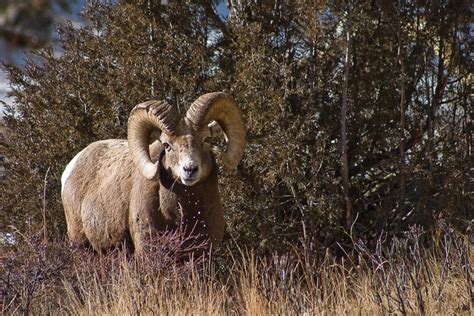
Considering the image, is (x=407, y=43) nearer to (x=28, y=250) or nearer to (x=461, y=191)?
(x=461, y=191)

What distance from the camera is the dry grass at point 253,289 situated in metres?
4.32

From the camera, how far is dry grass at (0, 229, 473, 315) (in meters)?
4.32

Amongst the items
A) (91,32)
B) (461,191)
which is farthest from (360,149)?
(91,32)

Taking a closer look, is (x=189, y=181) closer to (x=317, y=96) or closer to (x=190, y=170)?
(x=190, y=170)

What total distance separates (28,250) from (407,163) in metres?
5.72

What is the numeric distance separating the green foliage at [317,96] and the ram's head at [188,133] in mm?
1547

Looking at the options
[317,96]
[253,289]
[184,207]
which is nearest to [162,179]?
[184,207]

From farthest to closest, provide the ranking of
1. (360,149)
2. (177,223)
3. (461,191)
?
(360,149)
(461,191)
(177,223)

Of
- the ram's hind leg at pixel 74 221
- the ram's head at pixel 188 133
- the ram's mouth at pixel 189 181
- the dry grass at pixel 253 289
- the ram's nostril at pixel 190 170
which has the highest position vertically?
the ram's head at pixel 188 133

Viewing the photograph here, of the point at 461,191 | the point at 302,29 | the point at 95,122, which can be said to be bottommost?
the point at 461,191

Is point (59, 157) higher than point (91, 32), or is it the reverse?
point (91, 32)

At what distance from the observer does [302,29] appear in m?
10.0

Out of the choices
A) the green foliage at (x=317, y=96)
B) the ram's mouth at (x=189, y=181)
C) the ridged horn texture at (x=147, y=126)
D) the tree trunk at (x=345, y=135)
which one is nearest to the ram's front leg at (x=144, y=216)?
the ridged horn texture at (x=147, y=126)

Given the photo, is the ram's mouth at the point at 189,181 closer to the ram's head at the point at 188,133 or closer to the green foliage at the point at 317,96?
the ram's head at the point at 188,133
